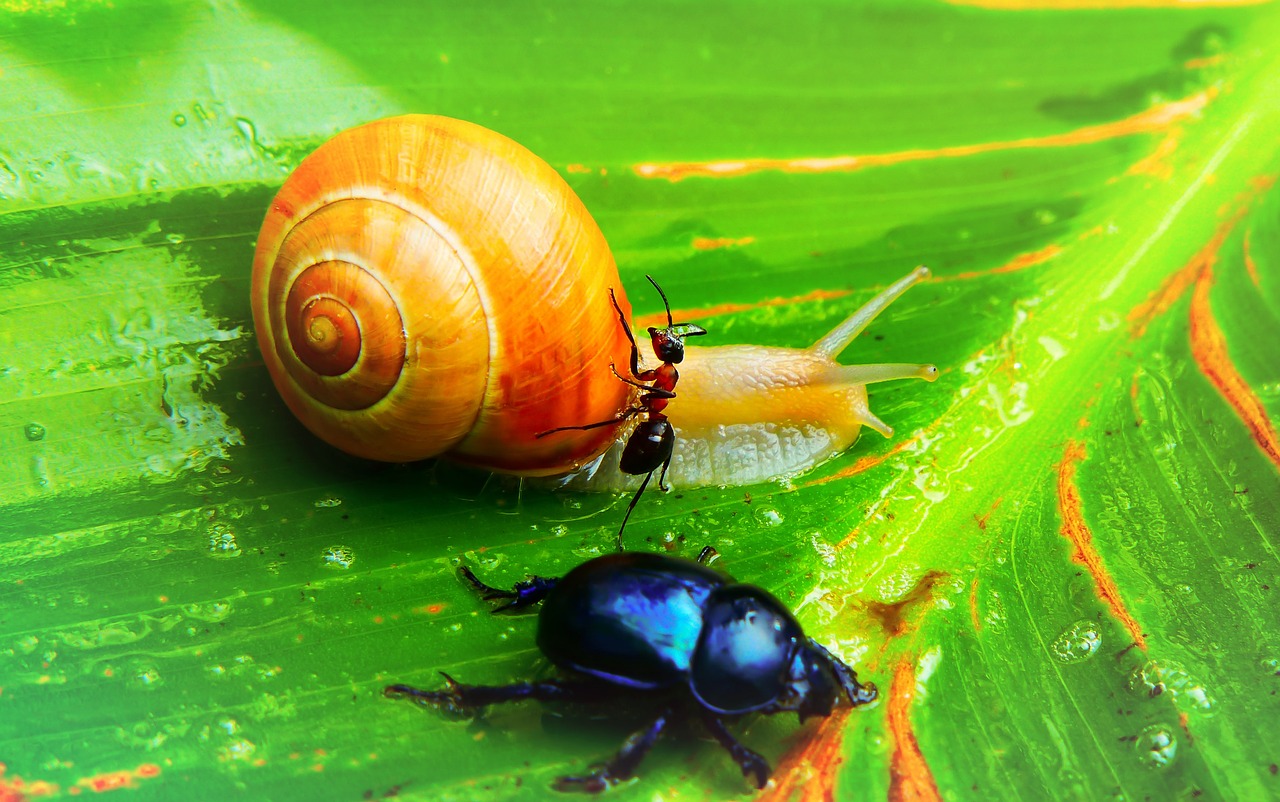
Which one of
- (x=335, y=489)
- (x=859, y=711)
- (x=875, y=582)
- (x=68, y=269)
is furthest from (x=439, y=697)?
(x=68, y=269)


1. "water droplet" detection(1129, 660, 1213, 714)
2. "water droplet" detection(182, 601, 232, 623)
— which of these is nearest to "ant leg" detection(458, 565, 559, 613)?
"water droplet" detection(182, 601, 232, 623)

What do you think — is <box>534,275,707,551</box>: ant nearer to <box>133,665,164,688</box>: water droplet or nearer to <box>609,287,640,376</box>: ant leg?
<box>609,287,640,376</box>: ant leg

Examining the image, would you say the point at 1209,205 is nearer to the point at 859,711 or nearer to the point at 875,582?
the point at 875,582

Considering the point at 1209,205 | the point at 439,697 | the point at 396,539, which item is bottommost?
the point at 439,697

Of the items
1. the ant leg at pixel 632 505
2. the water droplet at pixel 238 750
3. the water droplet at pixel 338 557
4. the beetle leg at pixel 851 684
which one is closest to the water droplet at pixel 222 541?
the water droplet at pixel 338 557

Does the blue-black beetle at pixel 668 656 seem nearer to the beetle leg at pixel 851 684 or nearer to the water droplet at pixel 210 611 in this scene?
the beetle leg at pixel 851 684

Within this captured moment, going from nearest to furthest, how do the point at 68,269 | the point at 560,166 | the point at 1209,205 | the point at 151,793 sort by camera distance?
1. the point at 151,793
2. the point at 68,269
3. the point at 560,166
4. the point at 1209,205

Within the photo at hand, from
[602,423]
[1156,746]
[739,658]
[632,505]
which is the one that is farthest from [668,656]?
[1156,746]

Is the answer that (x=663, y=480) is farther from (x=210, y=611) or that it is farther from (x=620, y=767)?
(x=210, y=611)
